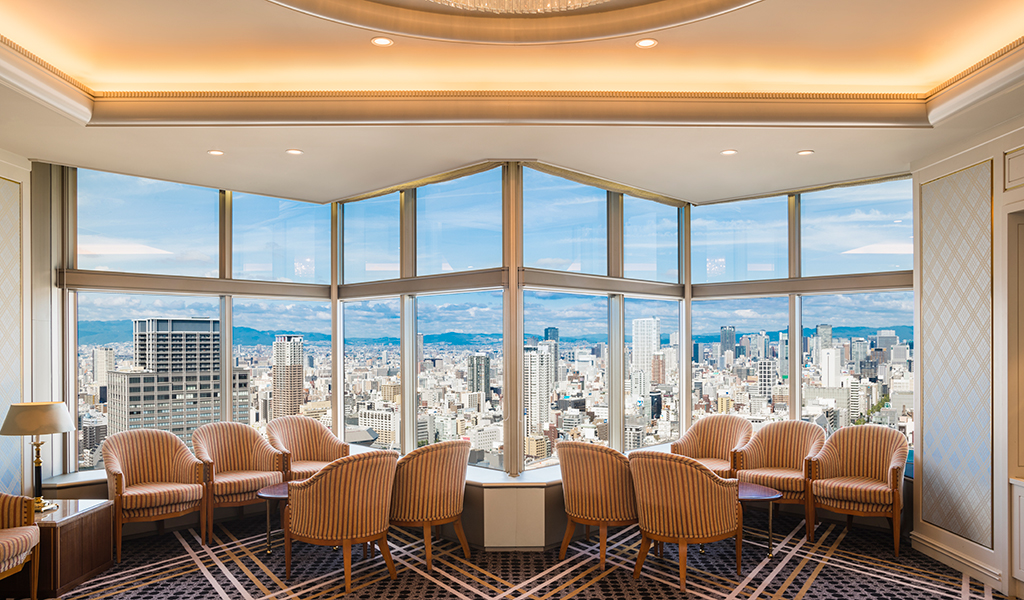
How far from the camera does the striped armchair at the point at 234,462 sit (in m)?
5.41

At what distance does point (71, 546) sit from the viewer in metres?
4.35

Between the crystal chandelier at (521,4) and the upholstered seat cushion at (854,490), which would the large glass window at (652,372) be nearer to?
the upholstered seat cushion at (854,490)

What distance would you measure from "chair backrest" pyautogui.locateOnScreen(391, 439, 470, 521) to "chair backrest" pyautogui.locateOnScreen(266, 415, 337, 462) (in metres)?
1.62

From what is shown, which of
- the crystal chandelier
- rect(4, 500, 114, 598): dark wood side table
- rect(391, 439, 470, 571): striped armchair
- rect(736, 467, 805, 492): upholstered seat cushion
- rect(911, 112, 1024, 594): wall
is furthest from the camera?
rect(736, 467, 805, 492): upholstered seat cushion

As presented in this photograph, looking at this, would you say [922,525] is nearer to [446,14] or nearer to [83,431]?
[446,14]

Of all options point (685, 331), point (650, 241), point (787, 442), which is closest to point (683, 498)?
point (787, 442)

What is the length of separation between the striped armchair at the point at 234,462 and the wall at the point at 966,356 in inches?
215

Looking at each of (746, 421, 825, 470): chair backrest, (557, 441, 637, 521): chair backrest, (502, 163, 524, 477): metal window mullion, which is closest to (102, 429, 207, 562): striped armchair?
(502, 163, 524, 477): metal window mullion

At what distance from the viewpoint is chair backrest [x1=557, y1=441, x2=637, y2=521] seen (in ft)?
15.4

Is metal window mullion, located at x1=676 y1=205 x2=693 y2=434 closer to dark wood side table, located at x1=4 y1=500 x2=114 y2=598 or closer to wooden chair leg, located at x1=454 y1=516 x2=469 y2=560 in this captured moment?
wooden chair leg, located at x1=454 y1=516 x2=469 y2=560

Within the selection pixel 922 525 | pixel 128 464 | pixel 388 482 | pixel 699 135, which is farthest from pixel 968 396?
pixel 128 464

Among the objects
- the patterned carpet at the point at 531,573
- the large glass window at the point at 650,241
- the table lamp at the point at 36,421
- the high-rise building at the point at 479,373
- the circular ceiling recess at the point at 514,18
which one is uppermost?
the circular ceiling recess at the point at 514,18

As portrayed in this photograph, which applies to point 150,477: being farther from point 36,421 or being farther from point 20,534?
point 20,534

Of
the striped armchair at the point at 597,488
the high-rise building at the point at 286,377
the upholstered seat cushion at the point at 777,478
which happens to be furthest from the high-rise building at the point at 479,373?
the upholstered seat cushion at the point at 777,478
